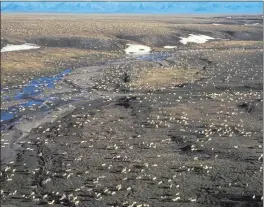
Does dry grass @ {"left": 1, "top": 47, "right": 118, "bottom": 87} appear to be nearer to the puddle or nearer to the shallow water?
the shallow water

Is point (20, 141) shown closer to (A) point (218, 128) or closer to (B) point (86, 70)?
(A) point (218, 128)

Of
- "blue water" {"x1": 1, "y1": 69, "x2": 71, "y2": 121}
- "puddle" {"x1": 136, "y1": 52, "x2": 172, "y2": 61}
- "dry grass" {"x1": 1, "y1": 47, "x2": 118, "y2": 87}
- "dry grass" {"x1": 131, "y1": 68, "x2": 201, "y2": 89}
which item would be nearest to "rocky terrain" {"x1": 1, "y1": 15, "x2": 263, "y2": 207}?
"dry grass" {"x1": 131, "y1": 68, "x2": 201, "y2": 89}

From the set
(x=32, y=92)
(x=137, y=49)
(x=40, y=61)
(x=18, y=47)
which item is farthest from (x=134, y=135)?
(x=137, y=49)

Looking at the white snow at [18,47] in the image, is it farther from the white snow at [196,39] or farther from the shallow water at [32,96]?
the white snow at [196,39]

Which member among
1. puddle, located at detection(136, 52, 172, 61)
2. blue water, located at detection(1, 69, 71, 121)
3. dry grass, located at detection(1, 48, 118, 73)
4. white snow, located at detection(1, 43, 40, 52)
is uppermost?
white snow, located at detection(1, 43, 40, 52)

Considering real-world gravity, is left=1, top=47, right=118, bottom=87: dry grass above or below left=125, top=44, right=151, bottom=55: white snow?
above

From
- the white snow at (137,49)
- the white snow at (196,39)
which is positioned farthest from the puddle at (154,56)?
the white snow at (196,39)
